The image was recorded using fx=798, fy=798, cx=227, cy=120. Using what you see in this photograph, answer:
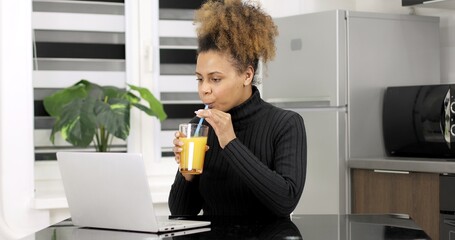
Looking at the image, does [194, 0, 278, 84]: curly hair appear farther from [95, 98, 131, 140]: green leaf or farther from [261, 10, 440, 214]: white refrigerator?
[95, 98, 131, 140]: green leaf

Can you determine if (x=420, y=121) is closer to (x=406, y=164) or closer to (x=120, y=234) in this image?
(x=406, y=164)

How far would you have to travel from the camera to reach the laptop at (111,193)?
1886 mm

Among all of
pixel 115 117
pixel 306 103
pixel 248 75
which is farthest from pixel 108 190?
pixel 306 103

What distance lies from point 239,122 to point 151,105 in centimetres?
199

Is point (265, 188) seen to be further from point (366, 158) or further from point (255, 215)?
point (366, 158)

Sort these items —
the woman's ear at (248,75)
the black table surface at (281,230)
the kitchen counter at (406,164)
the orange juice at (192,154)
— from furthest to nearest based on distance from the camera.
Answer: the kitchen counter at (406,164)
the woman's ear at (248,75)
the orange juice at (192,154)
the black table surface at (281,230)

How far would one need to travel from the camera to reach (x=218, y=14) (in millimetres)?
2330

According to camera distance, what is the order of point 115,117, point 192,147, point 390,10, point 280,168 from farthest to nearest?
point 390,10 → point 115,117 → point 280,168 → point 192,147

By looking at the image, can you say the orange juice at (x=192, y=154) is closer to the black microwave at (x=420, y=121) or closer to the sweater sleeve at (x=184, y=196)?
the sweater sleeve at (x=184, y=196)

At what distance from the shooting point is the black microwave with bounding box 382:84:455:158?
3727 millimetres

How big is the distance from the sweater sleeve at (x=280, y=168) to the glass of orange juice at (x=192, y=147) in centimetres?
7

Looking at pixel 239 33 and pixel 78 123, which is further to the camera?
pixel 78 123

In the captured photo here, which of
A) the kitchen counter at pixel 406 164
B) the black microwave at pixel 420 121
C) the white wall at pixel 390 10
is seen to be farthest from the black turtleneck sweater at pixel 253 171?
the white wall at pixel 390 10

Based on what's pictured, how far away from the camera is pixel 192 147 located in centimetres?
209
